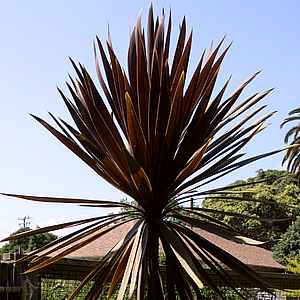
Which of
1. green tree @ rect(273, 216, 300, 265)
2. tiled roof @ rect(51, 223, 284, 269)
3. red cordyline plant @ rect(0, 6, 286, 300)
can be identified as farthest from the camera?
green tree @ rect(273, 216, 300, 265)

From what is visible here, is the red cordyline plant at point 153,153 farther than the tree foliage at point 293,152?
No

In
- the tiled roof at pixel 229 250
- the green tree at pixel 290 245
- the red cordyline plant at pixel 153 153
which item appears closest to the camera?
the red cordyline plant at pixel 153 153

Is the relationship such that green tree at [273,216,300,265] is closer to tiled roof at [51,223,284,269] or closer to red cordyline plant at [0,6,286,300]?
tiled roof at [51,223,284,269]

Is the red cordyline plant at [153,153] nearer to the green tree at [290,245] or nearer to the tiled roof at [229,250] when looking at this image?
the tiled roof at [229,250]

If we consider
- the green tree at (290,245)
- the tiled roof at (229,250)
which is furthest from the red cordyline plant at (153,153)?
the green tree at (290,245)

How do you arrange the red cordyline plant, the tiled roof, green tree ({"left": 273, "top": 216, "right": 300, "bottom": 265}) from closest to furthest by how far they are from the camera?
the red cordyline plant < the tiled roof < green tree ({"left": 273, "top": 216, "right": 300, "bottom": 265})

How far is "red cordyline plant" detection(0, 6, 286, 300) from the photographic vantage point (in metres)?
4.79

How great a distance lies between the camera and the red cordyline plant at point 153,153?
189 inches

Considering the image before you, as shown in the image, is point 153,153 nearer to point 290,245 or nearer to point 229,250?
point 229,250

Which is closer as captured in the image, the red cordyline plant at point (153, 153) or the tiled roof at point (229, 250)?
the red cordyline plant at point (153, 153)

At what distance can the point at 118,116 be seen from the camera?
16.8ft

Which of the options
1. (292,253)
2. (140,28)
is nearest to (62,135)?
(140,28)

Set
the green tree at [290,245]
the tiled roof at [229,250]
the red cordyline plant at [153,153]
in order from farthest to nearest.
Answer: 1. the green tree at [290,245]
2. the tiled roof at [229,250]
3. the red cordyline plant at [153,153]

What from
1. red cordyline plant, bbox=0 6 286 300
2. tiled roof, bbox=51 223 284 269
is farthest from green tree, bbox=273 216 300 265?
red cordyline plant, bbox=0 6 286 300
